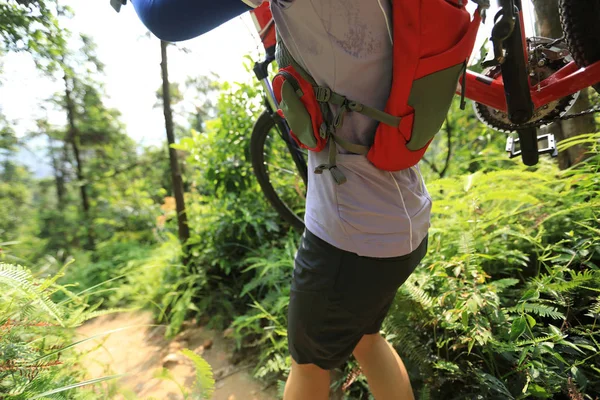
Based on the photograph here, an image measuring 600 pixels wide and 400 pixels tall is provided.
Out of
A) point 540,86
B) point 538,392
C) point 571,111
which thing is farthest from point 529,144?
point 538,392

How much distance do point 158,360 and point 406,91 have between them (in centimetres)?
227

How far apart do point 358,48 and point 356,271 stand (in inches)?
24.4

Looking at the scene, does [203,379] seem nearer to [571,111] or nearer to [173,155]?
[173,155]

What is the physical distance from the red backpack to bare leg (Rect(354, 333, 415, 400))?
0.76 m

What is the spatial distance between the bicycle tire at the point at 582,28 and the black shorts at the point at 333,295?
1074mm

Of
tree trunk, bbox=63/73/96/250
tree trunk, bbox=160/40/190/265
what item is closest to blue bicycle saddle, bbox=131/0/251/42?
tree trunk, bbox=160/40/190/265

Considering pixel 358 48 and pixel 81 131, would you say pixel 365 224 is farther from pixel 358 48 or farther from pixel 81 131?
pixel 81 131

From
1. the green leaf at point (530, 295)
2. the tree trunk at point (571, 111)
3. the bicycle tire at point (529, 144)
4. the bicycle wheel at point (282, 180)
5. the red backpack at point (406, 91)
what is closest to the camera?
the red backpack at point (406, 91)

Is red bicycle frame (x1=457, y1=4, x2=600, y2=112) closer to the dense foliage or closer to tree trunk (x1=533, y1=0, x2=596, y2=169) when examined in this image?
the dense foliage

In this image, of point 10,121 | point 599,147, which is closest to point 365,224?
point 599,147

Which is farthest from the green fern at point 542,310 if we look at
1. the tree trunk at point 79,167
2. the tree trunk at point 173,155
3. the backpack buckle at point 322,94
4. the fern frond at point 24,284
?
the tree trunk at point 79,167

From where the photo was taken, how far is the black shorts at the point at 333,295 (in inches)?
38.6

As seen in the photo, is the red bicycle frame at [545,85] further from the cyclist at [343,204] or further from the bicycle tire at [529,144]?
the cyclist at [343,204]

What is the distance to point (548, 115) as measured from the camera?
5.34 feet
